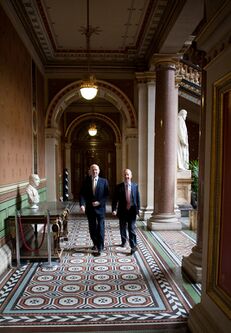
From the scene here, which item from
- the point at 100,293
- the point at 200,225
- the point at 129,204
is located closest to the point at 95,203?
the point at 129,204

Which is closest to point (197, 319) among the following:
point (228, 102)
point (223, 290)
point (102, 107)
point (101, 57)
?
point (223, 290)

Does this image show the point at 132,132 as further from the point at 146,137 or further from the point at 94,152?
the point at 94,152

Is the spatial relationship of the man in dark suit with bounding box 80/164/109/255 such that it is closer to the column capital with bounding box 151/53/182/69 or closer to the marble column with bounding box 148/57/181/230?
the marble column with bounding box 148/57/181/230

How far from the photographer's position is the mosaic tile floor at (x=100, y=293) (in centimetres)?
329

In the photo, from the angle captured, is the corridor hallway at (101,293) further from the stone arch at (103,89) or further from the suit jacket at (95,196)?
the stone arch at (103,89)

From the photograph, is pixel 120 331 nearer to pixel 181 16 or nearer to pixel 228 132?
pixel 228 132

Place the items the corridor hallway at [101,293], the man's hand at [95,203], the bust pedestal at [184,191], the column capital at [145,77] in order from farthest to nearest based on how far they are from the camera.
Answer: the bust pedestal at [184,191]
the column capital at [145,77]
the man's hand at [95,203]
the corridor hallway at [101,293]

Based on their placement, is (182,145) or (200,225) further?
(182,145)

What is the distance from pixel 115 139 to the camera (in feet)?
59.0

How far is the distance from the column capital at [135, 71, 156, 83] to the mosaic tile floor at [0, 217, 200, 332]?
5.32 meters

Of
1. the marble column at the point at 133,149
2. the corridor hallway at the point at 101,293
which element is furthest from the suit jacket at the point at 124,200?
the marble column at the point at 133,149

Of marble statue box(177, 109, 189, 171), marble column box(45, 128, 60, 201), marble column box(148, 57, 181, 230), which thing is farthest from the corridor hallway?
marble column box(45, 128, 60, 201)

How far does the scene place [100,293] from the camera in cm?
401

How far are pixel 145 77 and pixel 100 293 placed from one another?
6914 millimetres
